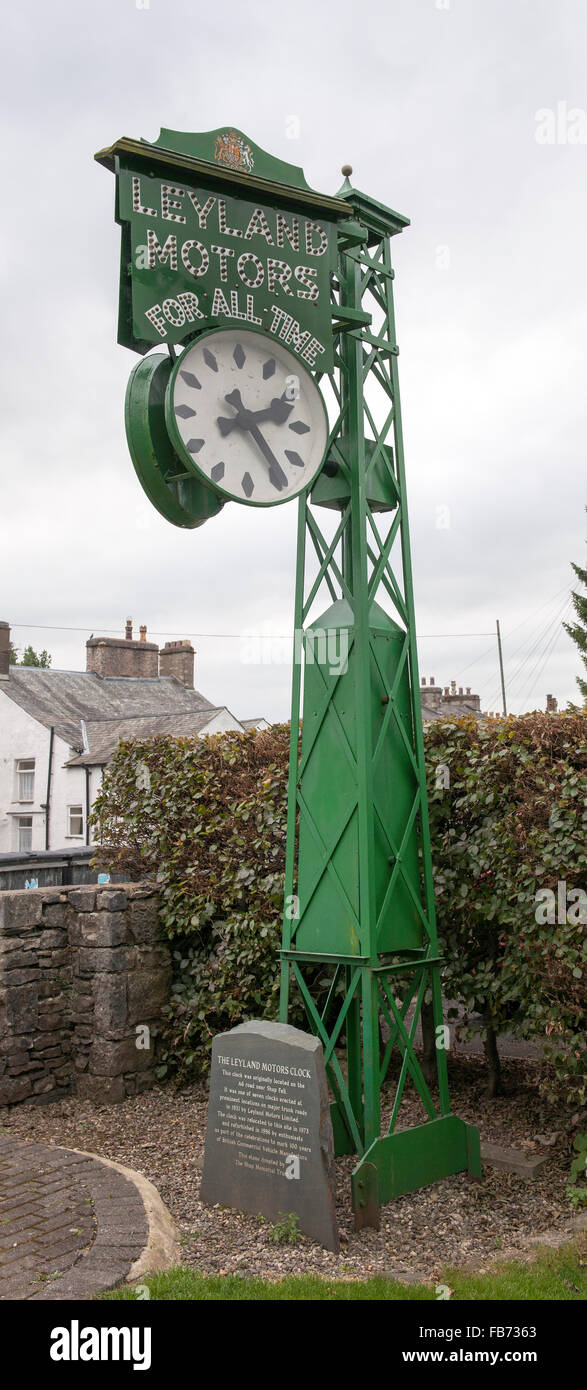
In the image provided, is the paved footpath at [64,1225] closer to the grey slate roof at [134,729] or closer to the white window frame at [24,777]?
the grey slate roof at [134,729]

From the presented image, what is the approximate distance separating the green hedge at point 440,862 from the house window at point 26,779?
60.9 ft

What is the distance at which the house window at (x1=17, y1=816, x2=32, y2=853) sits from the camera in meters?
26.7

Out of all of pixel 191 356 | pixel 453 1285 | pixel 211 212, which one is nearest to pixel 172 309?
pixel 191 356

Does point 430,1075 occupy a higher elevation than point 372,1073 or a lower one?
lower

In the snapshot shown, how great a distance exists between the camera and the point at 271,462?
5.15m

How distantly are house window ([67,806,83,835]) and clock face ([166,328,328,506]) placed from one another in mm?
20638

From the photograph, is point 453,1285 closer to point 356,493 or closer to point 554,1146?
point 554,1146

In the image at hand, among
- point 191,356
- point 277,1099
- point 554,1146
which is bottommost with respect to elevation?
point 554,1146

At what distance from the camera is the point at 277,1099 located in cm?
491

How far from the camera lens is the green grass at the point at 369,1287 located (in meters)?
3.89

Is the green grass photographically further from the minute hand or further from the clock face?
the minute hand

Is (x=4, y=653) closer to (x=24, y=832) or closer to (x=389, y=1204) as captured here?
(x=24, y=832)

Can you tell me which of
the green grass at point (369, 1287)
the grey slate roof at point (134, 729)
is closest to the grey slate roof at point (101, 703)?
the grey slate roof at point (134, 729)

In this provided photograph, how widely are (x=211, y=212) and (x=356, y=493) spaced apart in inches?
64.5
